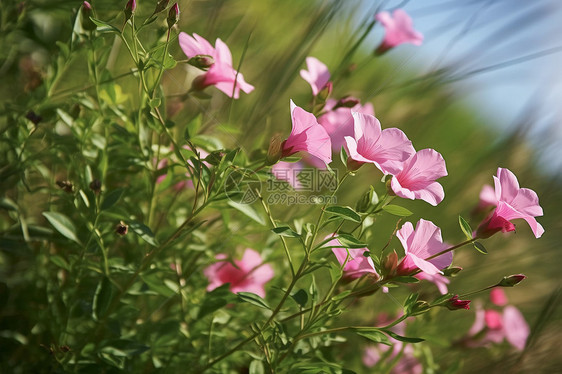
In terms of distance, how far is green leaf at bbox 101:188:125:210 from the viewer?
2.34 ft

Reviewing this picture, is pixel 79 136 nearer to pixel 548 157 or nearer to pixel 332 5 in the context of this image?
pixel 332 5

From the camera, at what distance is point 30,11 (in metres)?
1.06

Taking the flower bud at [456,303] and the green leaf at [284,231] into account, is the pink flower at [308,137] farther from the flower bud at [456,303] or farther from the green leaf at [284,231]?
the flower bud at [456,303]

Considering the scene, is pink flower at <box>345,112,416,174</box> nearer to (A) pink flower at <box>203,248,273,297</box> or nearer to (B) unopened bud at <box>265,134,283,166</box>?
(B) unopened bud at <box>265,134,283,166</box>

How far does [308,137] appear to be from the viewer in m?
0.60

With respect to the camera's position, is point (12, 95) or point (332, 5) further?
point (12, 95)

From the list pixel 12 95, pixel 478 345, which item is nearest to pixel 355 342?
pixel 478 345

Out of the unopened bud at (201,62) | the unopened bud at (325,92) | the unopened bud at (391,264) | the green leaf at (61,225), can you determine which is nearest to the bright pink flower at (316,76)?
the unopened bud at (325,92)

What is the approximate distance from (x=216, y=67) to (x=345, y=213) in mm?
288

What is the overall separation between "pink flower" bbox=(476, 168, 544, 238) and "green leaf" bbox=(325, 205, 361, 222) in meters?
0.17

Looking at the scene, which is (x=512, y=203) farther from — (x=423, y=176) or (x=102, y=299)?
(x=102, y=299)

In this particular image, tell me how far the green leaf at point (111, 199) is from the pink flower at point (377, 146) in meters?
0.32

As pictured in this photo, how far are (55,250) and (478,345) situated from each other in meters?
0.85

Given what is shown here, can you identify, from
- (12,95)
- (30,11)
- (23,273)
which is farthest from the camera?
(12,95)
